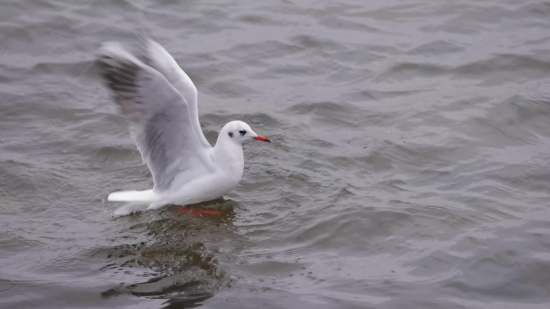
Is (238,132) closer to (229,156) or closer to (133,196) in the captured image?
(229,156)

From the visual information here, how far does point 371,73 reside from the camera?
31.9ft

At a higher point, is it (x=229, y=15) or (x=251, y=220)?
(x=229, y=15)

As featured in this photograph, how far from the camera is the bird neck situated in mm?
6871

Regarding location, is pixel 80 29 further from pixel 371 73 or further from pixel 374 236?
pixel 374 236

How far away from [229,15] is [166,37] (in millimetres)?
1096

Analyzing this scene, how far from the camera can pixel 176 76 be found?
22.1 ft

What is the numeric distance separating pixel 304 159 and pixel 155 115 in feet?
5.92

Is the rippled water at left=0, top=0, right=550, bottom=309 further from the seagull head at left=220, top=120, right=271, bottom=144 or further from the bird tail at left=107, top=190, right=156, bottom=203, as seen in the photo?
the seagull head at left=220, top=120, right=271, bottom=144

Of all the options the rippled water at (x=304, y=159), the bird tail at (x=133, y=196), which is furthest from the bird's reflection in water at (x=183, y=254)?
the bird tail at (x=133, y=196)

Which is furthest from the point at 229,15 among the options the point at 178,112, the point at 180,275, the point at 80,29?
the point at 180,275

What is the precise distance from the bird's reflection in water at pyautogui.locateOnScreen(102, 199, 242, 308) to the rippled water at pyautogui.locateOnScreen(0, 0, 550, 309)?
0.02m

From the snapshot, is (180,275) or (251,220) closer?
(180,275)

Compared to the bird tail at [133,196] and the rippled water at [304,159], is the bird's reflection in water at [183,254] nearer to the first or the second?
the rippled water at [304,159]

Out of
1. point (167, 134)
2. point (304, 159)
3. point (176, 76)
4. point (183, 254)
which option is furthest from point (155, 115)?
point (304, 159)
